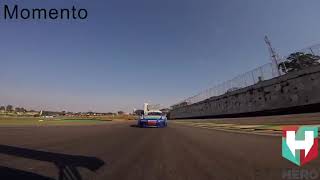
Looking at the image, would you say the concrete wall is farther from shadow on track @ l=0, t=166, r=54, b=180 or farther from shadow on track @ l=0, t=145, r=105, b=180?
shadow on track @ l=0, t=166, r=54, b=180

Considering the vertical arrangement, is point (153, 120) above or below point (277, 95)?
below

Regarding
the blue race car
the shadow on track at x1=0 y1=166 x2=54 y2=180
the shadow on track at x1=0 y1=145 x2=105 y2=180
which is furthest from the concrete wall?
the shadow on track at x1=0 y1=166 x2=54 y2=180

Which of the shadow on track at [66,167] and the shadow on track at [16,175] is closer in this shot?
the shadow on track at [16,175]

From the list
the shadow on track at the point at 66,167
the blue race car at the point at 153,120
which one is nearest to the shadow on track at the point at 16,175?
the shadow on track at the point at 66,167

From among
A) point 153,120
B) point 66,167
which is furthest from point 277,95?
point 66,167

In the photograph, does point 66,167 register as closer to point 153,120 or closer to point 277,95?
point 277,95

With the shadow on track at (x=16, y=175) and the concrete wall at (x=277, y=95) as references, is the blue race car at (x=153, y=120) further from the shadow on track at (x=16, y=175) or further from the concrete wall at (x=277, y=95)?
the shadow on track at (x=16, y=175)

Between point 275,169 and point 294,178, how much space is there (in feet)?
2.80

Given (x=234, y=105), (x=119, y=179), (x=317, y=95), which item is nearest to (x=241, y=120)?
(x=234, y=105)

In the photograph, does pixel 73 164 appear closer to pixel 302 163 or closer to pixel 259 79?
pixel 302 163

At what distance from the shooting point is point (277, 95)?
27281mm

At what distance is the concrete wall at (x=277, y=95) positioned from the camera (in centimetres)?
2194

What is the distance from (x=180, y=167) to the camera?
21.5 feet

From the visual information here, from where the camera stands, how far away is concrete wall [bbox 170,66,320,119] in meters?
21.9
